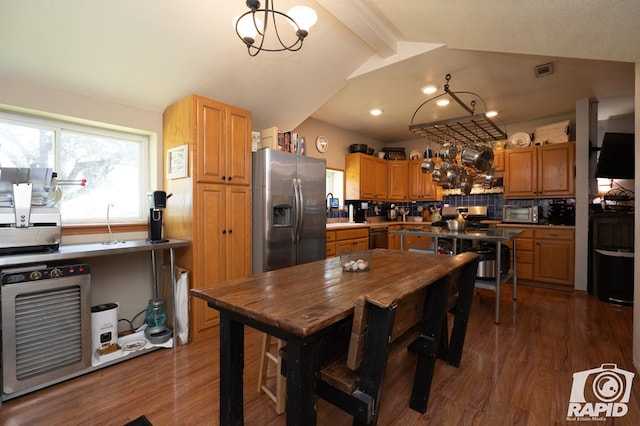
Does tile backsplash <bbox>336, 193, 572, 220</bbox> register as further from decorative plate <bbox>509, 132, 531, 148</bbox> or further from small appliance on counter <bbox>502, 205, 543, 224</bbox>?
decorative plate <bbox>509, 132, 531, 148</bbox>

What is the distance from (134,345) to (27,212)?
1.26m

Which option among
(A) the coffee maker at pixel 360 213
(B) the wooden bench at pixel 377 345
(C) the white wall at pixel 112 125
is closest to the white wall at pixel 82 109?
(C) the white wall at pixel 112 125

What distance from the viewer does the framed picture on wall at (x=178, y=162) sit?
261 centimetres

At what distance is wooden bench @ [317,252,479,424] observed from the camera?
1059 mm

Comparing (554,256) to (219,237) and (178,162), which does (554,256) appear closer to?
(219,237)

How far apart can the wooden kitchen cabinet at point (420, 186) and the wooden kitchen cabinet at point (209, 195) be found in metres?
3.86

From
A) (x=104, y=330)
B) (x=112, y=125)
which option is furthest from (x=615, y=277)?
(x=112, y=125)

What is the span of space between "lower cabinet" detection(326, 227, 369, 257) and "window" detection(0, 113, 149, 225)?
224cm

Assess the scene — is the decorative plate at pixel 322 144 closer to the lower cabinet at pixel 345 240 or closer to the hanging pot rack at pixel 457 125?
the lower cabinet at pixel 345 240

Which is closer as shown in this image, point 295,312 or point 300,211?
point 295,312

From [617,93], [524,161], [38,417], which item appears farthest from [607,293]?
[38,417]

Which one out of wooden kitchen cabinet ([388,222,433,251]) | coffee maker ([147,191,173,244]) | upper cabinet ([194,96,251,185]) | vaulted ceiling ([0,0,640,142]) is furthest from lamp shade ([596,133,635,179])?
coffee maker ([147,191,173,244])

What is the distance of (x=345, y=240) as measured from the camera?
4281mm

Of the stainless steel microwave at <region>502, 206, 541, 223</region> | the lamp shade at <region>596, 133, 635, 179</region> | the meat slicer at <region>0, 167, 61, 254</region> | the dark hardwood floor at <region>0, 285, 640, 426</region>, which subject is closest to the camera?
the dark hardwood floor at <region>0, 285, 640, 426</region>
